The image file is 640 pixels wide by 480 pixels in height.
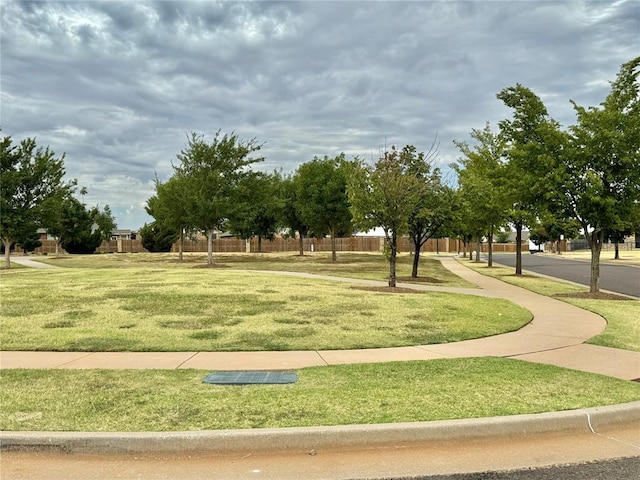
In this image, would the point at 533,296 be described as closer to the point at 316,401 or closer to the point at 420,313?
the point at 420,313

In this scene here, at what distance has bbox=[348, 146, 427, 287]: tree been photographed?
57.8 feet

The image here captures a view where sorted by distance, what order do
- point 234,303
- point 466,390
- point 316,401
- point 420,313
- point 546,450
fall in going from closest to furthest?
point 546,450 → point 316,401 → point 466,390 → point 420,313 → point 234,303

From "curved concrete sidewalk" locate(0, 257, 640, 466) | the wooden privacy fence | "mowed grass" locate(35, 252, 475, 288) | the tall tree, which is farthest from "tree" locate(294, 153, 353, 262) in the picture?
"curved concrete sidewalk" locate(0, 257, 640, 466)

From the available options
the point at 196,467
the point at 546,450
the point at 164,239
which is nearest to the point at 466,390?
the point at 546,450

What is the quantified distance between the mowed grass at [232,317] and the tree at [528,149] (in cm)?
514

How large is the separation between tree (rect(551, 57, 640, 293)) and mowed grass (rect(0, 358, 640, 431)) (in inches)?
465

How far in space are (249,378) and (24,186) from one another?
2729 centimetres

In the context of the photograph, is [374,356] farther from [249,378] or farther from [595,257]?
[595,257]

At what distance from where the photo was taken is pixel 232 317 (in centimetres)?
1115

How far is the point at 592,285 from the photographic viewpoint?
17.7 m

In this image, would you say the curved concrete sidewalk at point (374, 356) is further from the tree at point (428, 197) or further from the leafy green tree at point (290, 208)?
the leafy green tree at point (290, 208)

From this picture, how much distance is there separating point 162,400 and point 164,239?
Result: 185 ft

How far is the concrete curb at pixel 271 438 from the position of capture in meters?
4.51

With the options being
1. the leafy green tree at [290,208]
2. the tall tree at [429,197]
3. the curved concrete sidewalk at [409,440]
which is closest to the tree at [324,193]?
the leafy green tree at [290,208]
